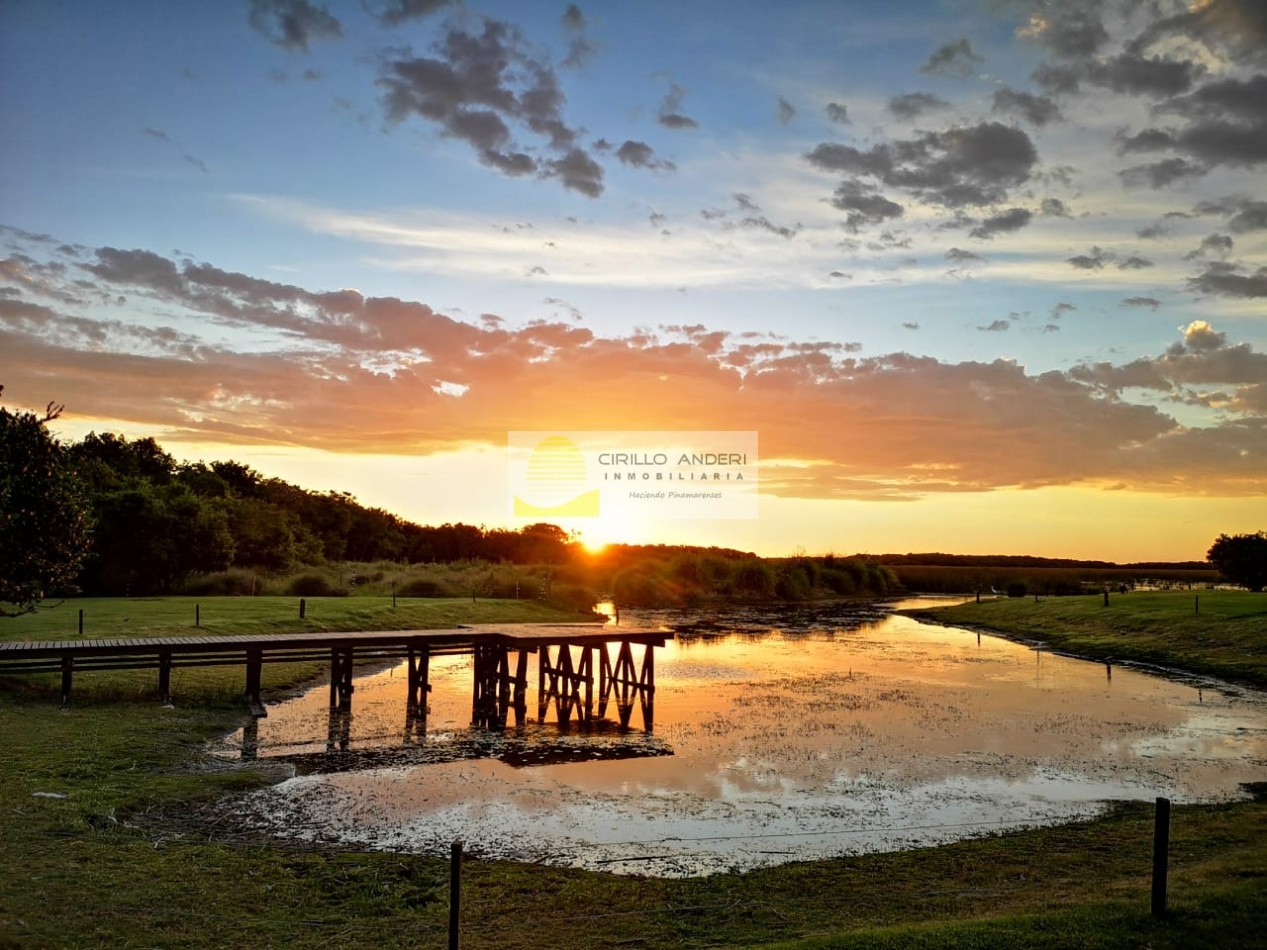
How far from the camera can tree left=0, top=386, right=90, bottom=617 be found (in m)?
19.2

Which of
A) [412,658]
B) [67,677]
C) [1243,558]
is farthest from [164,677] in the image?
[1243,558]

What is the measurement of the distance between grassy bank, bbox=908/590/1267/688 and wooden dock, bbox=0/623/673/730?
2031 centimetres

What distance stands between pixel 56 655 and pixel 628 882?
16.0m

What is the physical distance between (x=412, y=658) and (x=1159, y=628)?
102 feet

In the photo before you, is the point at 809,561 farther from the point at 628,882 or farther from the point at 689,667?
the point at 628,882

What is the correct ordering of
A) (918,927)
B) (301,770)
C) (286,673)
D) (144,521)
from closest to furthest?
(918,927), (301,770), (286,673), (144,521)

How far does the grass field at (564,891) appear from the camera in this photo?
8898 mm

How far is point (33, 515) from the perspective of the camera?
19.5 metres

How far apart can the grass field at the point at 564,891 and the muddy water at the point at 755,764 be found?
3.25 feet

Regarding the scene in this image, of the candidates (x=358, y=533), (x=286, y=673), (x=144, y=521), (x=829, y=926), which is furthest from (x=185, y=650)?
(x=358, y=533)

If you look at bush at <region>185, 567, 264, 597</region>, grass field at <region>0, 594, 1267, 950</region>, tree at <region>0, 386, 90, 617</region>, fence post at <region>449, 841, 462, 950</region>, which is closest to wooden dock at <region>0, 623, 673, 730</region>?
tree at <region>0, 386, 90, 617</region>

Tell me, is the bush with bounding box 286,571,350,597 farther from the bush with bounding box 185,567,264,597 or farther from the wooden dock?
the wooden dock

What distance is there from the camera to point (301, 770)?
1672 cm

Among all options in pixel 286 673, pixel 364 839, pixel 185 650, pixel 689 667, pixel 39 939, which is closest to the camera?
pixel 39 939
